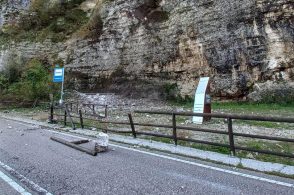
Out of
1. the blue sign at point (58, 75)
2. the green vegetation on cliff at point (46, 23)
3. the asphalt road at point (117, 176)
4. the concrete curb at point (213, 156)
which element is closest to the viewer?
the asphalt road at point (117, 176)

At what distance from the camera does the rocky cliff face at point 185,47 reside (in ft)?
65.3

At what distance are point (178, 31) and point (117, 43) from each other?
20.3 ft

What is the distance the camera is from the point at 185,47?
23875mm

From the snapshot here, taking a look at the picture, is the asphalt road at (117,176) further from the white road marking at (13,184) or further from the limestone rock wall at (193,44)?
the limestone rock wall at (193,44)

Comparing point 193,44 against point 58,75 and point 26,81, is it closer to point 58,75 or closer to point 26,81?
point 58,75

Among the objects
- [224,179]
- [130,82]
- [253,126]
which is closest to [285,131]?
[253,126]

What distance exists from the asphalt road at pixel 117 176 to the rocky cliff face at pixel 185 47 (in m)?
14.4

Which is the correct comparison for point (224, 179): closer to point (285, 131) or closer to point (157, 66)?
point (285, 131)

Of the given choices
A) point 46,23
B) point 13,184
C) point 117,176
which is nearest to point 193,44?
point 117,176

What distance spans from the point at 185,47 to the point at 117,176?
61.6 ft

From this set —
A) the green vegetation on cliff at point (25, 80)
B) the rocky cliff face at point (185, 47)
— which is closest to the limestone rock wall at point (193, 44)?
the rocky cliff face at point (185, 47)

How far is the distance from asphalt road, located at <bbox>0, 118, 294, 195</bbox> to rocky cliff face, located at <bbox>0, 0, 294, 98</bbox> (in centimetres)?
1435

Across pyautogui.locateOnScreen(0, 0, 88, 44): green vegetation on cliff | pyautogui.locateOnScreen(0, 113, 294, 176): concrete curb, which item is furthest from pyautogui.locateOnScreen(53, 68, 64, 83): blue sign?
pyautogui.locateOnScreen(0, 0, 88, 44): green vegetation on cliff

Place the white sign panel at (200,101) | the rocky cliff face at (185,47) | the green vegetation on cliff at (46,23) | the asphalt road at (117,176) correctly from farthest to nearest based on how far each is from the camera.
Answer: the green vegetation on cliff at (46,23)
the rocky cliff face at (185,47)
the white sign panel at (200,101)
the asphalt road at (117,176)
